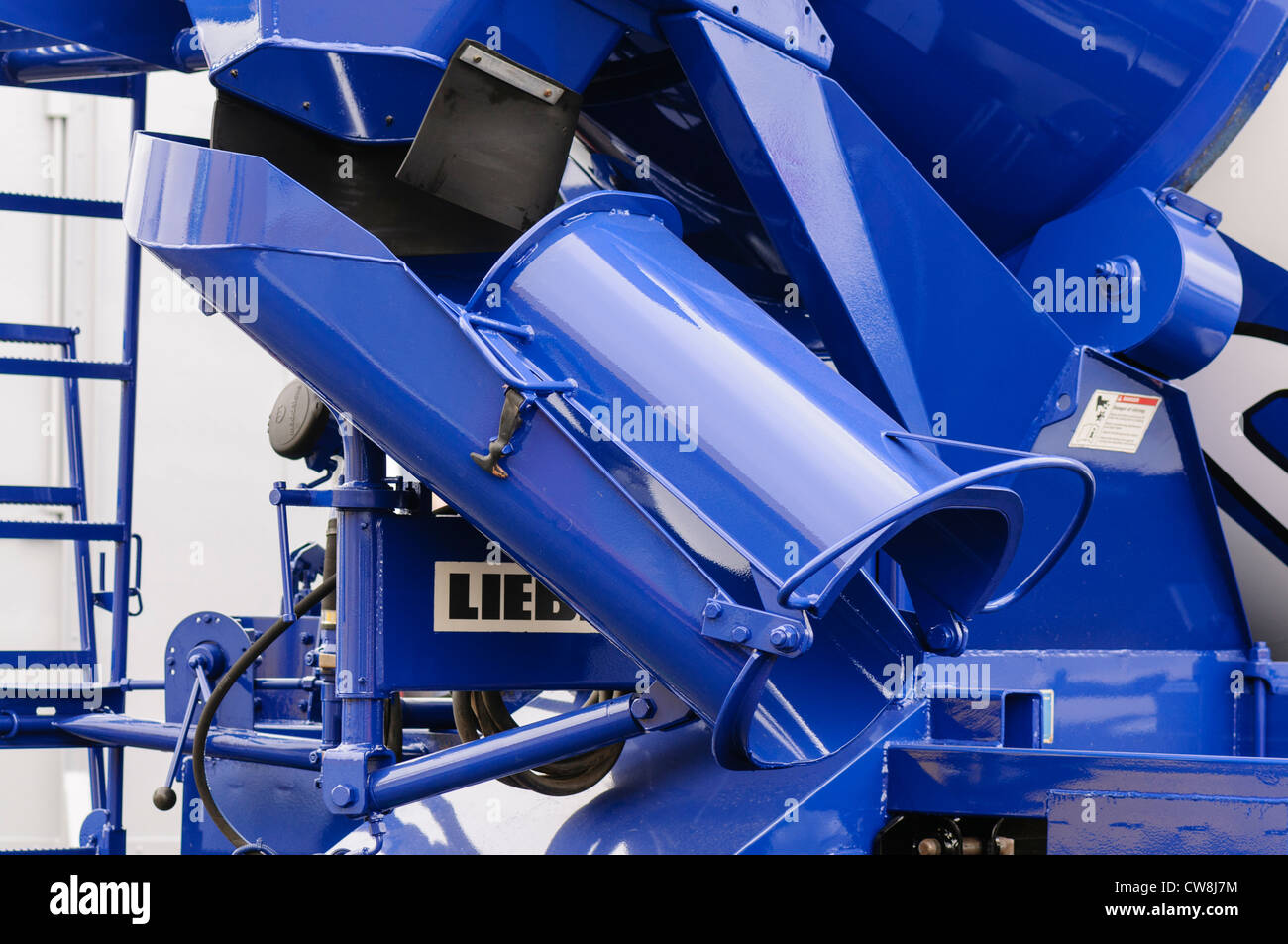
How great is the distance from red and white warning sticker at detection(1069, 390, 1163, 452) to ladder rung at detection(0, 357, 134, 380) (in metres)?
2.25

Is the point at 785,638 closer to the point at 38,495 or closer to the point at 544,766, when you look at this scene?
the point at 544,766

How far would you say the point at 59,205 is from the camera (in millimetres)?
3525

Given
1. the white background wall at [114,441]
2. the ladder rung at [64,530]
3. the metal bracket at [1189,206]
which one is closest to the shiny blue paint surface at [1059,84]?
the metal bracket at [1189,206]

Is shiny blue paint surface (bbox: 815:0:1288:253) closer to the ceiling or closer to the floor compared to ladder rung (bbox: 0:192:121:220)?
closer to the ceiling

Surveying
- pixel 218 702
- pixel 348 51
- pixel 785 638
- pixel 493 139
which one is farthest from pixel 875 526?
pixel 218 702

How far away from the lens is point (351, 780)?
2178 millimetres

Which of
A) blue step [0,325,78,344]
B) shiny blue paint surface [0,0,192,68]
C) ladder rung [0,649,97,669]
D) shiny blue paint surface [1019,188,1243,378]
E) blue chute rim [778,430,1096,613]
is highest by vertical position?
shiny blue paint surface [0,0,192,68]

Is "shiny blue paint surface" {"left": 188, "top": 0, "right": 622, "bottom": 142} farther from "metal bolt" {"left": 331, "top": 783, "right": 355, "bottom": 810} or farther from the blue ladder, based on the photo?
the blue ladder

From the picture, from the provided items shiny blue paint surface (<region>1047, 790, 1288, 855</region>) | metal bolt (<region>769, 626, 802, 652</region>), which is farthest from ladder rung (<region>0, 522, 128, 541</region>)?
shiny blue paint surface (<region>1047, 790, 1288, 855</region>)

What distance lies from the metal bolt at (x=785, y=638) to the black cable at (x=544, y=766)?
0.83 metres

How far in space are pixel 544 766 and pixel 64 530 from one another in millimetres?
1594

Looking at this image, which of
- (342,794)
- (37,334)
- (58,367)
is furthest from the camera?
(37,334)

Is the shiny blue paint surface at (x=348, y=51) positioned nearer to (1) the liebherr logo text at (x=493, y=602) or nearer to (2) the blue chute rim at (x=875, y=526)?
(1) the liebherr logo text at (x=493, y=602)

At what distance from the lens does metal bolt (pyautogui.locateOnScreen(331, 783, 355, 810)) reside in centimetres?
218
